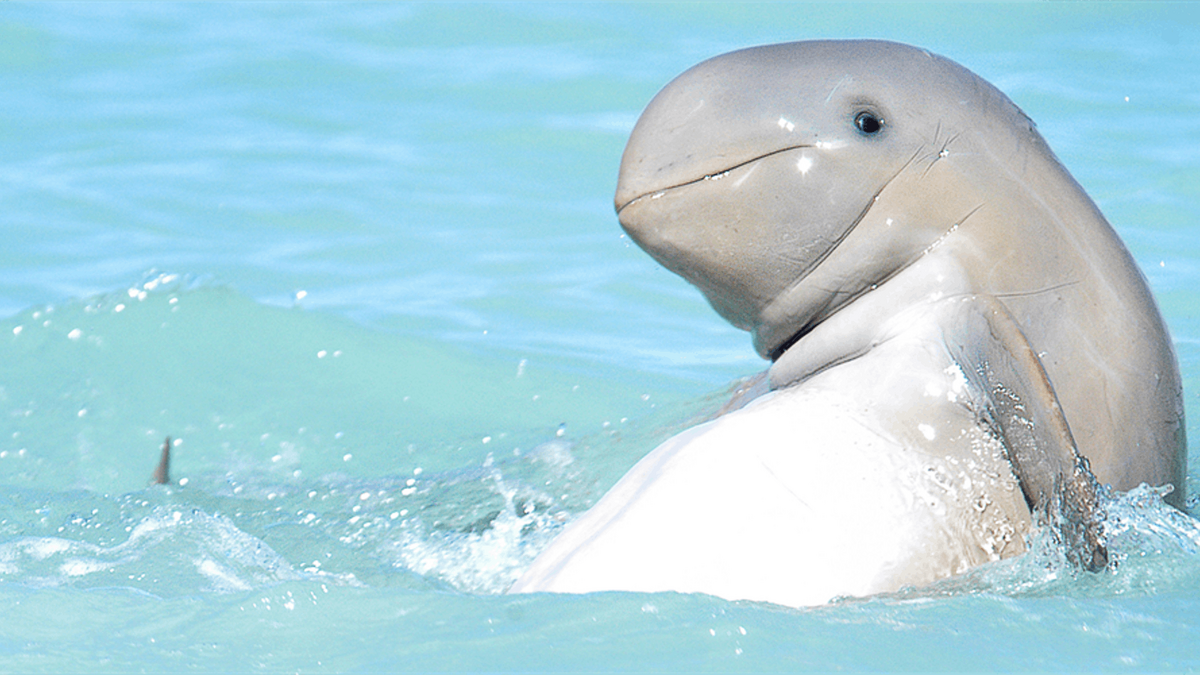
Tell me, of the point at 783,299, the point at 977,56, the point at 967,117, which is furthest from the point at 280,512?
the point at 977,56

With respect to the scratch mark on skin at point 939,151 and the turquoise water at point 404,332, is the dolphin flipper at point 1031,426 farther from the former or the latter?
the scratch mark on skin at point 939,151

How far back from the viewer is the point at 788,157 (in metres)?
3.40

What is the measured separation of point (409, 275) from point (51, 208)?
2656mm

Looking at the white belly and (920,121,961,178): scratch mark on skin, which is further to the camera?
(920,121,961,178): scratch mark on skin

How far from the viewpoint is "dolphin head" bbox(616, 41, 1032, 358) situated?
3.40 m

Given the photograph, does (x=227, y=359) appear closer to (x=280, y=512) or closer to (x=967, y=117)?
(x=280, y=512)

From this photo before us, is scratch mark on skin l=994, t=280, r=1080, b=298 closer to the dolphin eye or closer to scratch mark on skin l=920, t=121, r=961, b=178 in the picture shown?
scratch mark on skin l=920, t=121, r=961, b=178

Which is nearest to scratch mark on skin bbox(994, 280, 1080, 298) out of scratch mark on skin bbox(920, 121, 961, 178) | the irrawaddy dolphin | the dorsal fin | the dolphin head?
the irrawaddy dolphin

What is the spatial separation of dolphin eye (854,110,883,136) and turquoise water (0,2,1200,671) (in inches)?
41.0

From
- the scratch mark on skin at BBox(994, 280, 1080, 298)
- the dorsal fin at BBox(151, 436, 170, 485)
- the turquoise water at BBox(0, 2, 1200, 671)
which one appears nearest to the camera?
the turquoise water at BBox(0, 2, 1200, 671)

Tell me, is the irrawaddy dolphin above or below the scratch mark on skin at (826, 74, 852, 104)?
below

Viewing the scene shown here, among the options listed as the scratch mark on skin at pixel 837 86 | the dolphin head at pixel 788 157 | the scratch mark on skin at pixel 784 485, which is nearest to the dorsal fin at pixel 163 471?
the dolphin head at pixel 788 157

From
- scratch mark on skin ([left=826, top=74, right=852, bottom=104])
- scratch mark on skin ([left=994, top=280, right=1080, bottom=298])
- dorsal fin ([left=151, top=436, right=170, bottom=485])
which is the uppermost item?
scratch mark on skin ([left=826, top=74, right=852, bottom=104])

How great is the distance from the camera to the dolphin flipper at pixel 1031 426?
3150 mm
